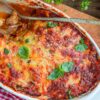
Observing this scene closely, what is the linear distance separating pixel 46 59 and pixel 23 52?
106mm

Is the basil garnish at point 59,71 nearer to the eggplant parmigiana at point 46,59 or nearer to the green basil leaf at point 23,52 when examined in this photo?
the eggplant parmigiana at point 46,59

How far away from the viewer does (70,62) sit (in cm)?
191

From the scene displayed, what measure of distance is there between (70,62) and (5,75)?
0.30m

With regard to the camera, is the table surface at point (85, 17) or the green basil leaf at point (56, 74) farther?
the table surface at point (85, 17)

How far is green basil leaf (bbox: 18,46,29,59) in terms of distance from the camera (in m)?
1.86

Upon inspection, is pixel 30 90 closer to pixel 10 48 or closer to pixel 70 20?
pixel 10 48

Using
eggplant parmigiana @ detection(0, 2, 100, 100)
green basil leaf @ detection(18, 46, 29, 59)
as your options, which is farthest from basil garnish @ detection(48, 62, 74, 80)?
green basil leaf @ detection(18, 46, 29, 59)

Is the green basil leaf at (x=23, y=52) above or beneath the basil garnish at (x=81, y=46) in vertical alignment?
beneath

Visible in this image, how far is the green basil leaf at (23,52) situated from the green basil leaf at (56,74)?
0.13 metres

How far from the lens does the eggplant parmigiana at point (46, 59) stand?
186 centimetres

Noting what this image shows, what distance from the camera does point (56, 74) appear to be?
188 cm

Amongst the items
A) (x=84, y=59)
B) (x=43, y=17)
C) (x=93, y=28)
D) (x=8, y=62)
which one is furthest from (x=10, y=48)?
(x=93, y=28)

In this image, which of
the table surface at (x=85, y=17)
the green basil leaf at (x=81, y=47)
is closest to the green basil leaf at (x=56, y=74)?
the green basil leaf at (x=81, y=47)

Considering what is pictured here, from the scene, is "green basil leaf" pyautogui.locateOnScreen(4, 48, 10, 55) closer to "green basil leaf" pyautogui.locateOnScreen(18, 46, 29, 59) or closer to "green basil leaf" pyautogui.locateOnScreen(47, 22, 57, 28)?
"green basil leaf" pyautogui.locateOnScreen(18, 46, 29, 59)
